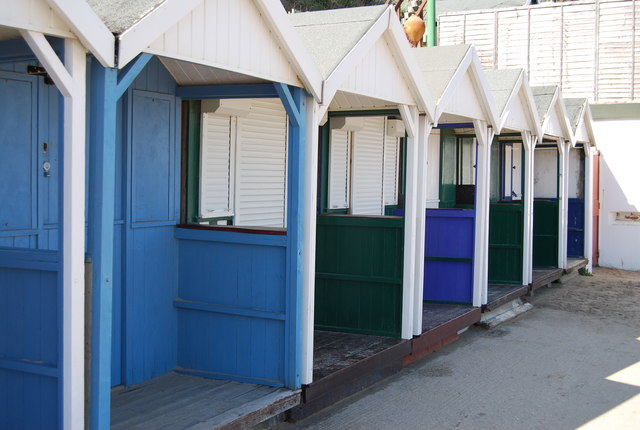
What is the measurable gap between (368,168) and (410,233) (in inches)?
122

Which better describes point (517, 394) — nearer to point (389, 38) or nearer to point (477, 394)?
point (477, 394)

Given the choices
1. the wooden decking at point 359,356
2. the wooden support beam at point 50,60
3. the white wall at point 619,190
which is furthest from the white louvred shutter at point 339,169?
the white wall at point 619,190

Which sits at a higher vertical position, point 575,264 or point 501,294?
point 575,264

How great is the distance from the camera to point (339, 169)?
32.4 ft

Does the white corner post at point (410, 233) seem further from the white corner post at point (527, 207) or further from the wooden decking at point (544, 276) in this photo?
the wooden decking at point (544, 276)

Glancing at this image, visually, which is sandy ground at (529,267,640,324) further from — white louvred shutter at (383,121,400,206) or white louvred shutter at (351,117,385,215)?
white louvred shutter at (351,117,385,215)

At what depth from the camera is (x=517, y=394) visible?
7227mm

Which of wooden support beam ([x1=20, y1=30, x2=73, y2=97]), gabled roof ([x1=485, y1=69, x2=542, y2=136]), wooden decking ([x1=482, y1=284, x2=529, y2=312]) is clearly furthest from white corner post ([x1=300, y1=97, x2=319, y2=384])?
gabled roof ([x1=485, y1=69, x2=542, y2=136])

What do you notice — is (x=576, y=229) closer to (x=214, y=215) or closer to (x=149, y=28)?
(x=214, y=215)

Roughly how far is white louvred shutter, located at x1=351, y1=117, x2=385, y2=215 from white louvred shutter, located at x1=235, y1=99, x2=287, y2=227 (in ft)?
6.66

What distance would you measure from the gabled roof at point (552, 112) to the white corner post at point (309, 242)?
24.2 ft

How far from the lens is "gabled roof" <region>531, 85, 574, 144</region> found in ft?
42.0

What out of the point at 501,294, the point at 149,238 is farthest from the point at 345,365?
the point at 501,294

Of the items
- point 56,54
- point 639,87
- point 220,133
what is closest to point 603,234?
point 639,87
